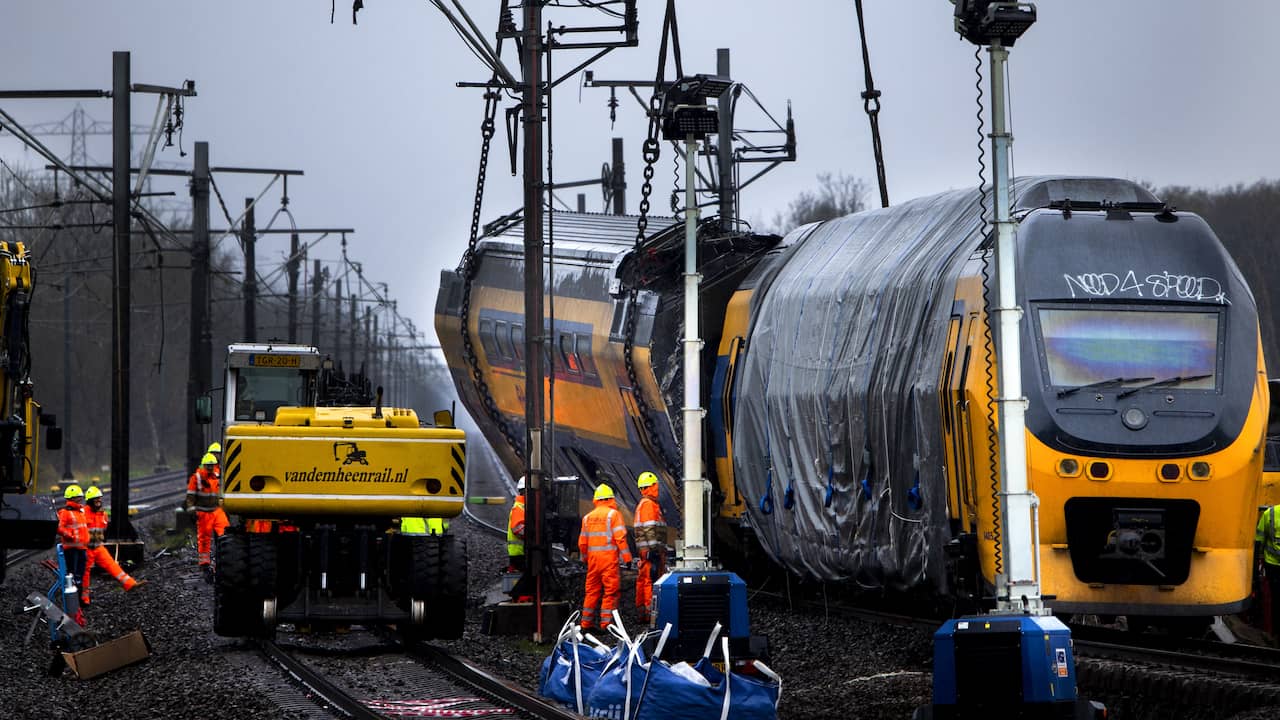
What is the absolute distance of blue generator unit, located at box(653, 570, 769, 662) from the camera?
12.8 meters

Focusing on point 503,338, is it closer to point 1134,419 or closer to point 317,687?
point 317,687

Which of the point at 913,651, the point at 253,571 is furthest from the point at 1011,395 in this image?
the point at 253,571

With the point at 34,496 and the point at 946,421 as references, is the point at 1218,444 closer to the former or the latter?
the point at 946,421

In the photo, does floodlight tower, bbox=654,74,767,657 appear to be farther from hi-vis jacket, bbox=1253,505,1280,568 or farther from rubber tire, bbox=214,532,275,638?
hi-vis jacket, bbox=1253,505,1280,568

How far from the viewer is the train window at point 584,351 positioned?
79.9 feet

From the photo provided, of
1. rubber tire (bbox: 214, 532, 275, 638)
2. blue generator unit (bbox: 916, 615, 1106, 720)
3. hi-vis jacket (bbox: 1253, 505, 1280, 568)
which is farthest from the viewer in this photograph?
rubber tire (bbox: 214, 532, 275, 638)

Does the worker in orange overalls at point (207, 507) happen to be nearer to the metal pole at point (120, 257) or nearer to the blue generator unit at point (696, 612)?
the metal pole at point (120, 257)

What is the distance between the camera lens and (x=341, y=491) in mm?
16812

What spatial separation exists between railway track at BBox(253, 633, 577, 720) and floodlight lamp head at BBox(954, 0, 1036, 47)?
535 cm

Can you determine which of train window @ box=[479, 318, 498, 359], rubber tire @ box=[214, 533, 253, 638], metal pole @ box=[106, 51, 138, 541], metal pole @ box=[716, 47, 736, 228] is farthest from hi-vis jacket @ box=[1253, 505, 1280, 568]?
metal pole @ box=[106, 51, 138, 541]

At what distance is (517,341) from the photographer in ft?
87.0

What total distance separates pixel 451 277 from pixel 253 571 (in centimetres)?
1272

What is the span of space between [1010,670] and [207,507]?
17574 millimetres

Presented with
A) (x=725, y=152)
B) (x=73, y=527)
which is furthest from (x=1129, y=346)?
(x=725, y=152)
